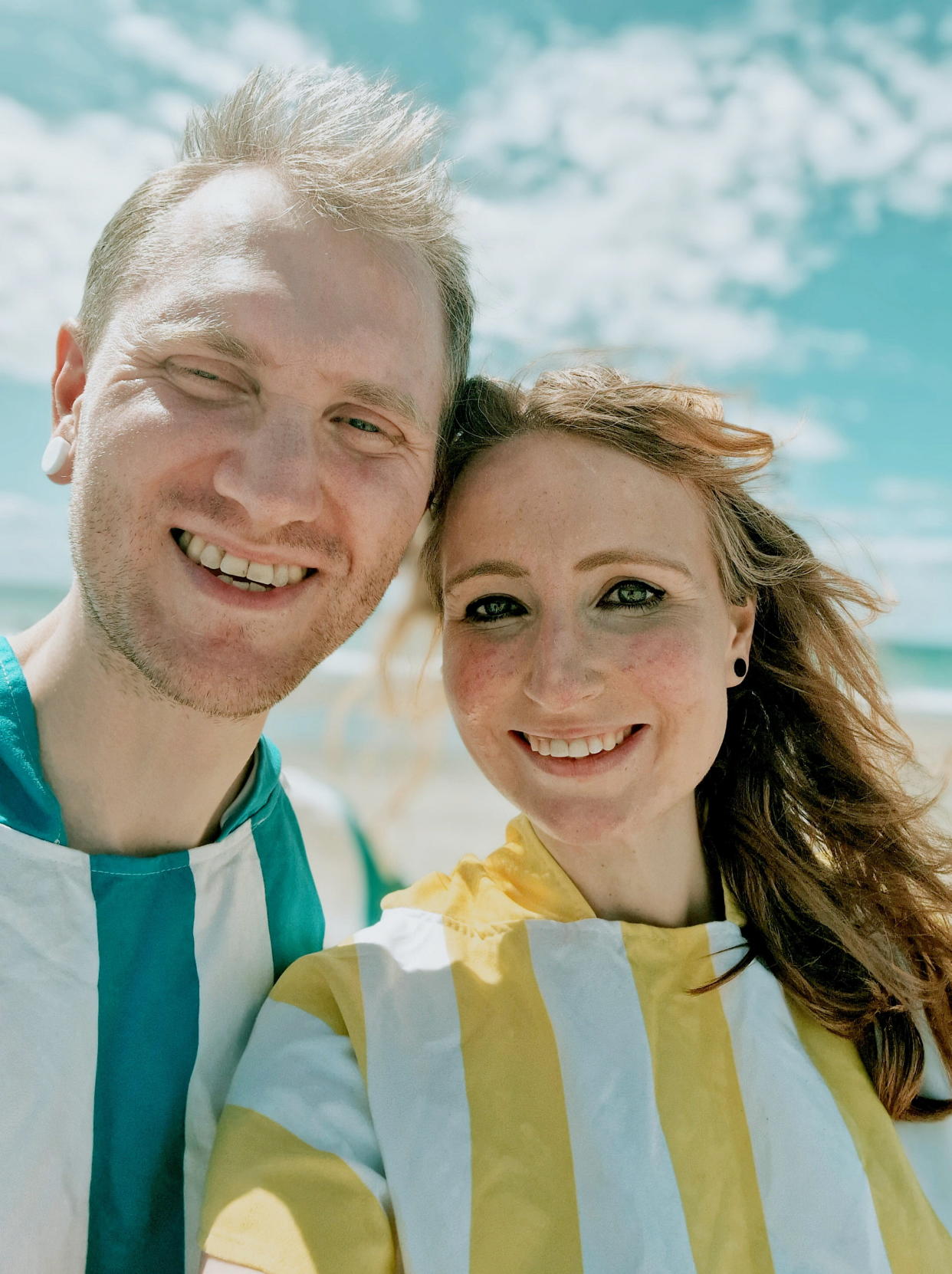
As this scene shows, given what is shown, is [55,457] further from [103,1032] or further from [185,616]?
[103,1032]

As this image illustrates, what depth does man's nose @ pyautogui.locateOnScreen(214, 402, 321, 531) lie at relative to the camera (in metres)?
1.76

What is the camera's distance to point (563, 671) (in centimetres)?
183

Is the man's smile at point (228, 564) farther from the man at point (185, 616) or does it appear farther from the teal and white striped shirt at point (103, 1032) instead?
the teal and white striped shirt at point (103, 1032)

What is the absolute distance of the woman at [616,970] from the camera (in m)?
1.55

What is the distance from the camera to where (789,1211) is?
5.28 ft

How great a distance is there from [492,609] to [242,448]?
22.5 inches

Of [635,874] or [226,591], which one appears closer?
[226,591]

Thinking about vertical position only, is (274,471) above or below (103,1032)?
above

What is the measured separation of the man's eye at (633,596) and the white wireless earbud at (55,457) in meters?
1.09

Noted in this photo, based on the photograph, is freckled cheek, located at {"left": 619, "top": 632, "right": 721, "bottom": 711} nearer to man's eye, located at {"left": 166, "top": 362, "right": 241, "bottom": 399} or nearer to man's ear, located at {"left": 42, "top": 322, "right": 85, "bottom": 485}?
man's eye, located at {"left": 166, "top": 362, "right": 241, "bottom": 399}

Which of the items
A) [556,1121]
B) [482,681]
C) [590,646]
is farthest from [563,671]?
[556,1121]

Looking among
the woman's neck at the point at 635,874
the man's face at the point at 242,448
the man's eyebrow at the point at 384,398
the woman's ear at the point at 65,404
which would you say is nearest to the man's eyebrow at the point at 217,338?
the man's face at the point at 242,448

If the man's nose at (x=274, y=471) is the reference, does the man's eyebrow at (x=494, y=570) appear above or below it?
below

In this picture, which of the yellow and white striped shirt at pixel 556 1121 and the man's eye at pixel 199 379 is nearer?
the yellow and white striped shirt at pixel 556 1121
